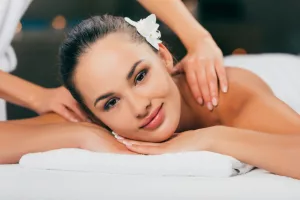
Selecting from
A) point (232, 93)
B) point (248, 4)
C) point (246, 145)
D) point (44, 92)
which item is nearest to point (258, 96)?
point (232, 93)

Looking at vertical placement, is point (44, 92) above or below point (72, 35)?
below

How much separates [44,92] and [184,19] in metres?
0.46

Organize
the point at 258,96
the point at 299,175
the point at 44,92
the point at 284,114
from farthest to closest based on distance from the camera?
the point at 44,92 → the point at 258,96 → the point at 284,114 → the point at 299,175

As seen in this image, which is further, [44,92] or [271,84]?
[271,84]

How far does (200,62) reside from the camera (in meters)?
1.55

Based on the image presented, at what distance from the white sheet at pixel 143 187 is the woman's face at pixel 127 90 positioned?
0.22 metres

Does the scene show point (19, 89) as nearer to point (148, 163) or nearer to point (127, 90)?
point (127, 90)

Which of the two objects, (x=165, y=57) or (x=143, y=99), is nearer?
(x=143, y=99)

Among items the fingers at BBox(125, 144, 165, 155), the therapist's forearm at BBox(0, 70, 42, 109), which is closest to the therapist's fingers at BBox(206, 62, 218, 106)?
the fingers at BBox(125, 144, 165, 155)

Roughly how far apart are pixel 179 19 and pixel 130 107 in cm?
45

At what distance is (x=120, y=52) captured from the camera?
138 centimetres

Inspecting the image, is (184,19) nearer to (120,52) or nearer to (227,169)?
(120,52)

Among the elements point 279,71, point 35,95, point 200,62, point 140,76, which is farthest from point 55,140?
point 279,71

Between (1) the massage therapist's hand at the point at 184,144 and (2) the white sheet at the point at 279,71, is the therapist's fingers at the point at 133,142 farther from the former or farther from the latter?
(2) the white sheet at the point at 279,71
